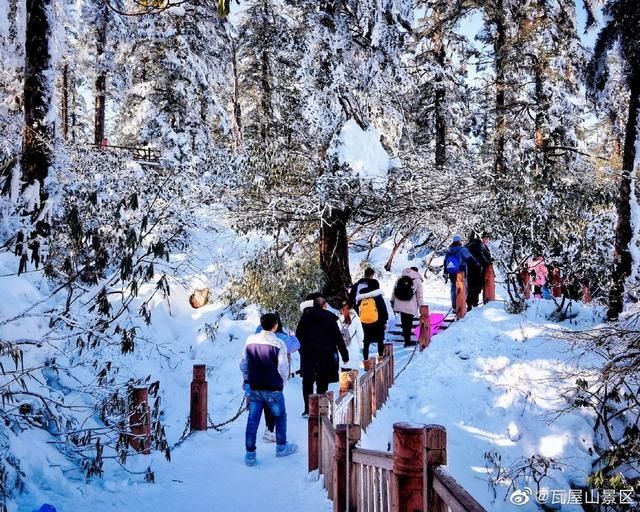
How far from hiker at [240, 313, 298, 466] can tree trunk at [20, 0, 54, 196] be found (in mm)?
4145

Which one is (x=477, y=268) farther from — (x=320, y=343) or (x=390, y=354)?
(x=320, y=343)

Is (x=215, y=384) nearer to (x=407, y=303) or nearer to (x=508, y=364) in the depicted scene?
(x=407, y=303)

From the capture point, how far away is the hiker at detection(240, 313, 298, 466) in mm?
6195

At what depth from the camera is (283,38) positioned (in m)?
15.3

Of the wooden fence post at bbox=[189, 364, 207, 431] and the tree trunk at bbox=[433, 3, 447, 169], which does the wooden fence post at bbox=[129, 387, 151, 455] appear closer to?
the wooden fence post at bbox=[189, 364, 207, 431]

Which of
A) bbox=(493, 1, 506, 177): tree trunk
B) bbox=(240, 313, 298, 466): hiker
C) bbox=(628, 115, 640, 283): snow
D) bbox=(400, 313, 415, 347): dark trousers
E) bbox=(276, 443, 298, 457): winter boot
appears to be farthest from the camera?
bbox=(493, 1, 506, 177): tree trunk

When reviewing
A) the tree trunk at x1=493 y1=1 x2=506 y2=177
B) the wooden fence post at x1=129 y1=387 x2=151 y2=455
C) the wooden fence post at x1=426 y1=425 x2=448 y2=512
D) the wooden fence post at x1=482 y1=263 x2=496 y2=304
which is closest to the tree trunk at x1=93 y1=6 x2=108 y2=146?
the tree trunk at x1=493 y1=1 x2=506 y2=177

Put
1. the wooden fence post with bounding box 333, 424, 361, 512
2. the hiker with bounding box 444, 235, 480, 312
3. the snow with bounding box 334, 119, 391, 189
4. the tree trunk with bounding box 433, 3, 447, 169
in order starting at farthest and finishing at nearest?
1. the tree trunk with bounding box 433, 3, 447, 169
2. the snow with bounding box 334, 119, 391, 189
3. the hiker with bounding box 444, 235, 480, 312
4. the wooden fence post with bounding box 333, 424, 361, 512

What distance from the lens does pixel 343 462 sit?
4.25m

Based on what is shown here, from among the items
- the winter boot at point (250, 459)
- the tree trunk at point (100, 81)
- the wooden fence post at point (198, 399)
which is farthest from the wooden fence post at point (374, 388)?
the tree trunk at point (100, 81)

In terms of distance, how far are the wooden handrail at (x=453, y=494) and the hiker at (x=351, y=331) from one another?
30.4ft

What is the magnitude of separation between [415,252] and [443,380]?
42.5 ft

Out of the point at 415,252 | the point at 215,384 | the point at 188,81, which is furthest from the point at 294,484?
the point at 415,252

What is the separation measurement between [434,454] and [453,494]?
1.46ft
